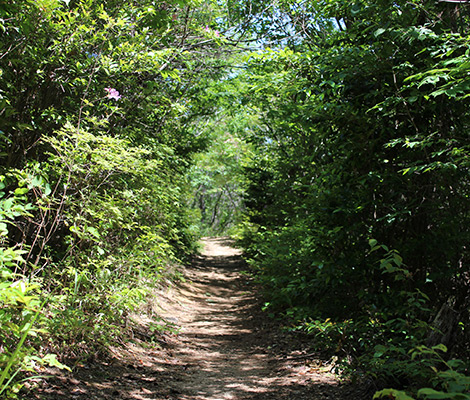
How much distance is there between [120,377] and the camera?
12.9ft

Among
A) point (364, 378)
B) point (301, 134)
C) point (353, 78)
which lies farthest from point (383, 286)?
point (301, 134)

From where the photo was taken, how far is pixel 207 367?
5.05 m

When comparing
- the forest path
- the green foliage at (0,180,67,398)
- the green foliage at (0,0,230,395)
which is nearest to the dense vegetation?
the forest path

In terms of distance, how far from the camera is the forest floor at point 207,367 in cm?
363

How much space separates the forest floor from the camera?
11.9ft

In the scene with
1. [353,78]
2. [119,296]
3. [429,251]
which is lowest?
[119,296]

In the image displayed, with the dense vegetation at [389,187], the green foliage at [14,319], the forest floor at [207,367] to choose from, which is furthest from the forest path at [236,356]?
the green foliage at [14,319]

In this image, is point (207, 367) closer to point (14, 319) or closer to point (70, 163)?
point (14, 319)

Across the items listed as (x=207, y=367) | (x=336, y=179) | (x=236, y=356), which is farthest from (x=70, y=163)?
(x=236, y=356)

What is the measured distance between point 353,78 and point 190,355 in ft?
13.7

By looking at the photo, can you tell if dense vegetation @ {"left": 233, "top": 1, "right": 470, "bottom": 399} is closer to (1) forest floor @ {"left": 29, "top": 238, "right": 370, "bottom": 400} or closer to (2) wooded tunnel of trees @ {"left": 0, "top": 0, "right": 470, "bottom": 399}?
(2) wooded tunnel of trees @ {"left": 0, "top": 0, "right": 470, "bottom": 399}

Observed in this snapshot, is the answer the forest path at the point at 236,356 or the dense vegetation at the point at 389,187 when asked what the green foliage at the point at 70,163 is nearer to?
the forest path at the point at 236,356

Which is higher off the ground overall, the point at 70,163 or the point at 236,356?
the point at 70,163

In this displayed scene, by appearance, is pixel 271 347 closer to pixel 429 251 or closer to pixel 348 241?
pixel 348 241
